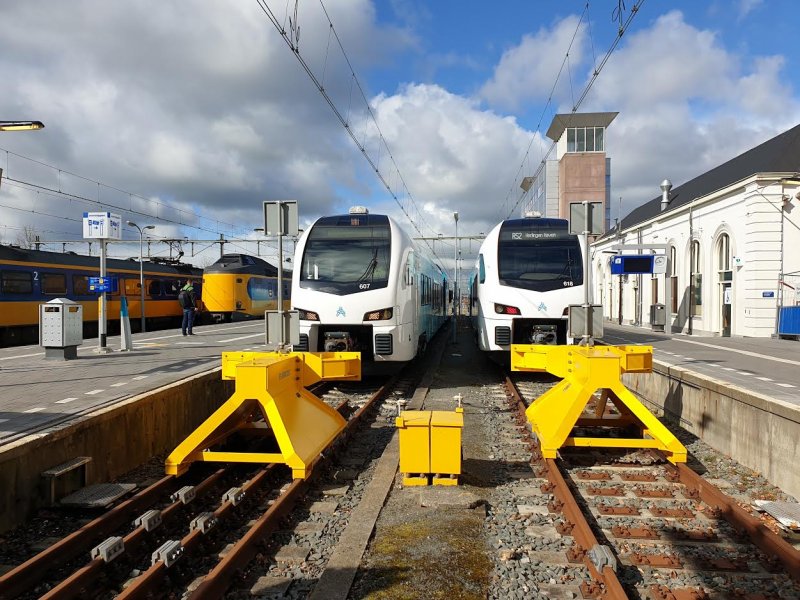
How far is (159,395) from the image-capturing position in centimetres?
684

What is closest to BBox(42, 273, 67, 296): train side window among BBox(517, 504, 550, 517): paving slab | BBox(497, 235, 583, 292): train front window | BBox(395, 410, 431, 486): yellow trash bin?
BBox(497, 235, 583, 292): train front window

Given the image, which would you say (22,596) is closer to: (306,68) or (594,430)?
(594,430)

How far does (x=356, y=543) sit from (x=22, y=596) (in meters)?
2.10

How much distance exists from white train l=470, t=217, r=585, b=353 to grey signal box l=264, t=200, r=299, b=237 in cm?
485

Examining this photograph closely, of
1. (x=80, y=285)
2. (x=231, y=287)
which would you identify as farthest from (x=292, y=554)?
(x=231, y=287)

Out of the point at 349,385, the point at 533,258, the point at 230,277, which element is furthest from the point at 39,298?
the point at 533,258

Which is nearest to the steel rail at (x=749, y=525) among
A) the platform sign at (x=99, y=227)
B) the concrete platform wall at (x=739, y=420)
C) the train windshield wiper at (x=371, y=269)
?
the concrete platform wall at (x=739, y=420)

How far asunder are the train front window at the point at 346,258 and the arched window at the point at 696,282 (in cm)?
1951

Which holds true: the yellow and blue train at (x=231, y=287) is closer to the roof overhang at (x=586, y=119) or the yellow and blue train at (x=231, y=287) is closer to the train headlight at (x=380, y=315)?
the train headlight at (x=380, y=315)

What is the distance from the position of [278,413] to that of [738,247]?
21382mm

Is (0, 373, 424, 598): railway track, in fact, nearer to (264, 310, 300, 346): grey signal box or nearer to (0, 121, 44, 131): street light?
(264, 310, 300, 346): grey signal box

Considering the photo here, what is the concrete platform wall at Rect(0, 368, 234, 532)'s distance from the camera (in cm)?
457

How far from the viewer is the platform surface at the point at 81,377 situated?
602 centimetres

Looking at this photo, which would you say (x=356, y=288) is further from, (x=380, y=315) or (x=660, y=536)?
(x=660, y=536)
